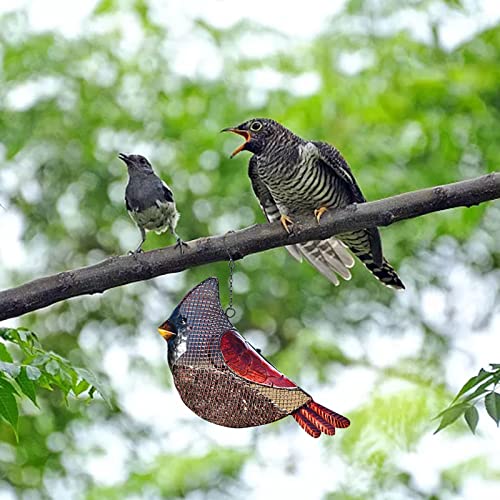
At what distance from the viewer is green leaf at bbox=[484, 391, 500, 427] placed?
1.79 m

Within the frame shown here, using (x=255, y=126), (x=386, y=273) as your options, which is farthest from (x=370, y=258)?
(x=255, y=126)

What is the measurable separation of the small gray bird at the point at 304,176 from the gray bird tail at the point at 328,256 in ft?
0.40

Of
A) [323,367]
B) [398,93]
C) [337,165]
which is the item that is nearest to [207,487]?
A: [323,367]

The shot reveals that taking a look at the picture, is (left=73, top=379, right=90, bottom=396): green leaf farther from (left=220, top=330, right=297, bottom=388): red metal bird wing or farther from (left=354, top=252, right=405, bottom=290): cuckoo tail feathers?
(left=354, top=252, right=405, bottom=290): cuckoo tail feathers

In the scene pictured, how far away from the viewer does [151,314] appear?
218 inches

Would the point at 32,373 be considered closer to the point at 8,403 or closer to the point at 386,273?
the point at 8,403

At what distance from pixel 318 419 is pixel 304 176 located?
1.01 metres

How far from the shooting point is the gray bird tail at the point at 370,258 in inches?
114

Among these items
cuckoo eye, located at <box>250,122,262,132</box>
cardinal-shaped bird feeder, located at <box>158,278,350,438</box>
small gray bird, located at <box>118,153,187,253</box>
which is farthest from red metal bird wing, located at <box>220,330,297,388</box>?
→ cuckoo eye, located at <box>250,122,262,132</box>

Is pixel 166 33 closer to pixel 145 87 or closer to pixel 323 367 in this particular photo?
pixel 145 87

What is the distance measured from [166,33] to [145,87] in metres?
0.33

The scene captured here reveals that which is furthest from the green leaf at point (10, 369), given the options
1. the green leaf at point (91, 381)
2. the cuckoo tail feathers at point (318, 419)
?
the cuckoo tail feathers at point (318, 419)

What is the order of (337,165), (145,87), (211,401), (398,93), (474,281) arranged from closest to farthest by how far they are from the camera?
(211,401) < (337,165) < (398,93) < (145,87) < (474,281)

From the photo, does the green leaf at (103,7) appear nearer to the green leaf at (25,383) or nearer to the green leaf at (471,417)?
the green leaf at (25,383)
